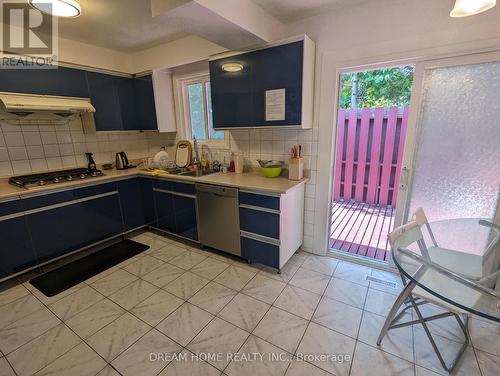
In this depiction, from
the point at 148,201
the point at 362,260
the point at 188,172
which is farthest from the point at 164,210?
the point at 362,260

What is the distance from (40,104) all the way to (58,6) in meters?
1.03

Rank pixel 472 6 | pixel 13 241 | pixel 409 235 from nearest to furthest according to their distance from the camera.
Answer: pixel 472 6, pixel 409 235, pixel 13 241

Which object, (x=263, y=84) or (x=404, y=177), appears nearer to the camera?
(x=404, y=177)

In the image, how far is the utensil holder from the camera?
2.31 m

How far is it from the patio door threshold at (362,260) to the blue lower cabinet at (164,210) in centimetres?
187

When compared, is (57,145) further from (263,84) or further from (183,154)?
(263,84)

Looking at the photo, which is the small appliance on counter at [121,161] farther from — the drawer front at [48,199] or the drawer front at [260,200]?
the drawer front at [260,200]

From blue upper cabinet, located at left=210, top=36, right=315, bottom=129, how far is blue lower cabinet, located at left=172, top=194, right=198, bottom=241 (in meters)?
0.94

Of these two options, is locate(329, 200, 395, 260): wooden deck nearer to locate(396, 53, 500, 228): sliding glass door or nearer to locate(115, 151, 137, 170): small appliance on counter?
locate(396, 53, 500, 228): sliding glass door

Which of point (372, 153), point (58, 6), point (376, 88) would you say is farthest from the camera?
point (376, 88)

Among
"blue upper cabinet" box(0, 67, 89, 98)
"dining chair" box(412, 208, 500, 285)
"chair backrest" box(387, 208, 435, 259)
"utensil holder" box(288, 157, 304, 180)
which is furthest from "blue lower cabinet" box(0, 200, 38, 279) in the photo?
"dining chair" box(412, 208, 500, 285)

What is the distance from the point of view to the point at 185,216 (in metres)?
2.73

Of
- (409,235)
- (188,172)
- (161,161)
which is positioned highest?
(161,161)

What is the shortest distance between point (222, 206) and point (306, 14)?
195 centimetres
